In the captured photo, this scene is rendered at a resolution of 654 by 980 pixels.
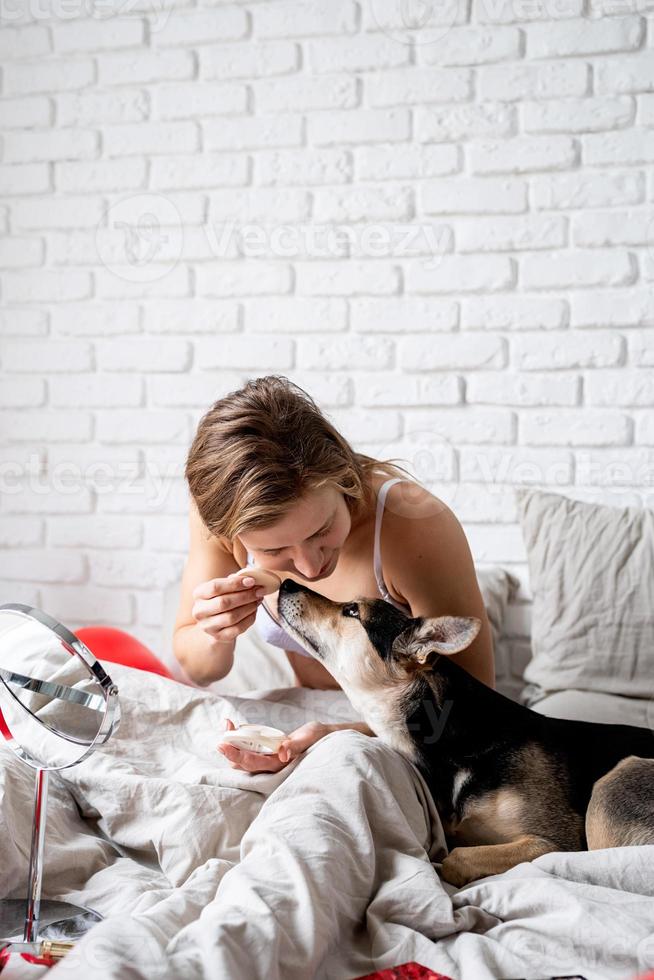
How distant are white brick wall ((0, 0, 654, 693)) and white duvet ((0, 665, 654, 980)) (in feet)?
2.81

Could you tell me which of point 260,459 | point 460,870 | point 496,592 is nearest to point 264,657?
point 496,592

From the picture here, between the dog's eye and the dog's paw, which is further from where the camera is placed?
the dog's eye

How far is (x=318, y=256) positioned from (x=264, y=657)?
2.96ft

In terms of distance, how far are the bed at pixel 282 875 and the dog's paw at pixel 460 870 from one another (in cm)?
4

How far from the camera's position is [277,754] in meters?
1.25

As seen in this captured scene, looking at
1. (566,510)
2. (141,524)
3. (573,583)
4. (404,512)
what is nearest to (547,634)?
(573,583)

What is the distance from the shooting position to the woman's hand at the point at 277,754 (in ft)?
3.99

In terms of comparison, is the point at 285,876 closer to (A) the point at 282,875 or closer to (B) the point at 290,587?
(A) the point at 282,875

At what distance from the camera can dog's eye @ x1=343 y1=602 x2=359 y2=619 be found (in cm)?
130
